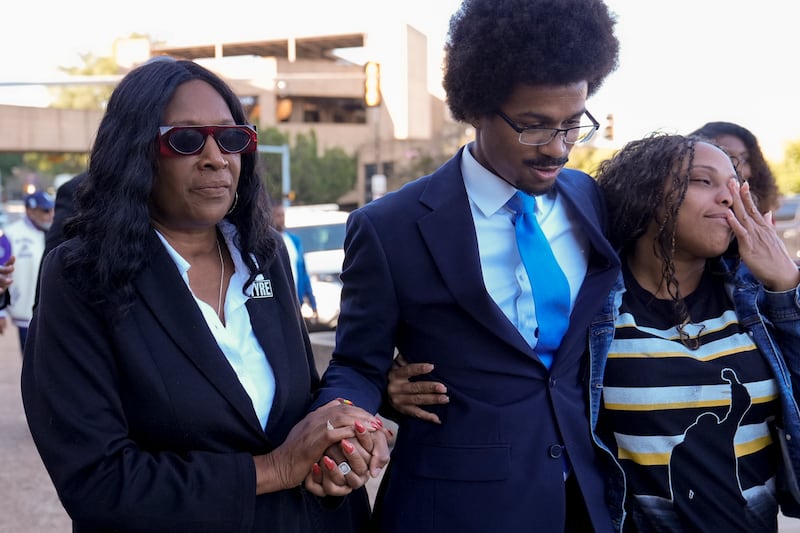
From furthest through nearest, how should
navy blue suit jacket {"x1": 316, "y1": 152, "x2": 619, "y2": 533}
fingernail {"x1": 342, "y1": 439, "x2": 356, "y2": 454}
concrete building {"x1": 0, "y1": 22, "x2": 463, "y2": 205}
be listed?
concrete building {"x1": 0, "y1": 22, "x2": 463, "y2": 205}
navy blue suit jacket {"x1": 316, "y1": 152, "x2": 619, "y2": 533}
fingernail {"x1": 342, "y1": 439, "x2": 356, "y2": 454}

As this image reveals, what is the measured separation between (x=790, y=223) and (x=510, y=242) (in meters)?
20.7

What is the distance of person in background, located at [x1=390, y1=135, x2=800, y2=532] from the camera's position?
263 centimetres

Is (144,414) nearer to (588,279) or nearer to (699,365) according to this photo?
(588,279)

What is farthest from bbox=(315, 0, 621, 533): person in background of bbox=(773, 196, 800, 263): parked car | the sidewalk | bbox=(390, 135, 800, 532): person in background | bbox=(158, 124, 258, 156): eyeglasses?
bbox=(773, 196, 800, 263): parked car

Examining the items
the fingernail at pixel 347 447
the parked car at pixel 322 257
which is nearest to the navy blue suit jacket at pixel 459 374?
the fingernail at pixel 347 447

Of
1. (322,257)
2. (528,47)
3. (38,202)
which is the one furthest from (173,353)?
(322,257)

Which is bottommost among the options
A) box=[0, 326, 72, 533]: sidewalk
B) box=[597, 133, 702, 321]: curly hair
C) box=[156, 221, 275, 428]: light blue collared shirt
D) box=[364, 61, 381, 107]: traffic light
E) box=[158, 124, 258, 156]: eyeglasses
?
box=[0, 326, 72, 533]: sidewalk

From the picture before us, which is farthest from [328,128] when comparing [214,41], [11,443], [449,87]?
[449,87]

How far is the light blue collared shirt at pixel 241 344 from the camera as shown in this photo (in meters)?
2.35

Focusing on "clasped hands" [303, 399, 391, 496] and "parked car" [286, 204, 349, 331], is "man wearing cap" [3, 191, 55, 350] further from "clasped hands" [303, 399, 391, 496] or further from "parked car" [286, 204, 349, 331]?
"clasped hands" [303, 399, 391, 496]

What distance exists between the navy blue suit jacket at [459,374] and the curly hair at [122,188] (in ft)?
2.27

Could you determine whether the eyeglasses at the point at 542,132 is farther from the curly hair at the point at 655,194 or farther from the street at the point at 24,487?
the street at the point at 24,487

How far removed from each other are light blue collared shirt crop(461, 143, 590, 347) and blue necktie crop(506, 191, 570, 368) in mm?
26

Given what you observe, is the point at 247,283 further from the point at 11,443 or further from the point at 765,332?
the point at 11,443
